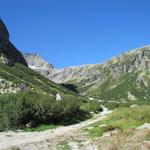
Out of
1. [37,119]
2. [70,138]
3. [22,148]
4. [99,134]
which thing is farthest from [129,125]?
[22,148]

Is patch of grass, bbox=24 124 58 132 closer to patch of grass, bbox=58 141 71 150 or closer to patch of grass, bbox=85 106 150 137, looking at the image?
patch of grass, bbox=85 106 150 137

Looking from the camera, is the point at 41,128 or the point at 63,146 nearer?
the point at 63,146

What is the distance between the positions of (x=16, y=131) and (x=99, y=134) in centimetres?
1947

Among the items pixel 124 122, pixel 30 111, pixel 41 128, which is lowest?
pixel 41 128

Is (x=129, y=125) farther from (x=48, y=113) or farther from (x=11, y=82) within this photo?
(x=11, y=82)

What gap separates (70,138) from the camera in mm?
61844

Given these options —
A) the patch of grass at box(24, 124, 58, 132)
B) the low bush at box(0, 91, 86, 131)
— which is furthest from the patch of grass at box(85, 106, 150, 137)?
the low bush at box(0, 91, 86, 131)

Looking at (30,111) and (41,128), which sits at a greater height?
(30,111)

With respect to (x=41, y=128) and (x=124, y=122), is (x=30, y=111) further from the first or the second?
(x=124, y=122)

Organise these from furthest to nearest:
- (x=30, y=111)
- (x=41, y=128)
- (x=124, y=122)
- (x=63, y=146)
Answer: (x=30, y=111)
(x=41, y=128)
(x=124, y=122)
(x=63, y=146)

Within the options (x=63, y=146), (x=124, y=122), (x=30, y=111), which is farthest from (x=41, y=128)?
(x=63, y=146)

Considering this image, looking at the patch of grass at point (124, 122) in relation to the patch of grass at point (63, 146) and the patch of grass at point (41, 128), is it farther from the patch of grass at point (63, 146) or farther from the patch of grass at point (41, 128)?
the patch of grass at point (41, 128)

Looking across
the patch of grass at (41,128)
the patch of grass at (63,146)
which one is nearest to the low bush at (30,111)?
the patch of grass at (41,128)

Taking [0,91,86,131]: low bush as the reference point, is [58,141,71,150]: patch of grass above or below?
below
